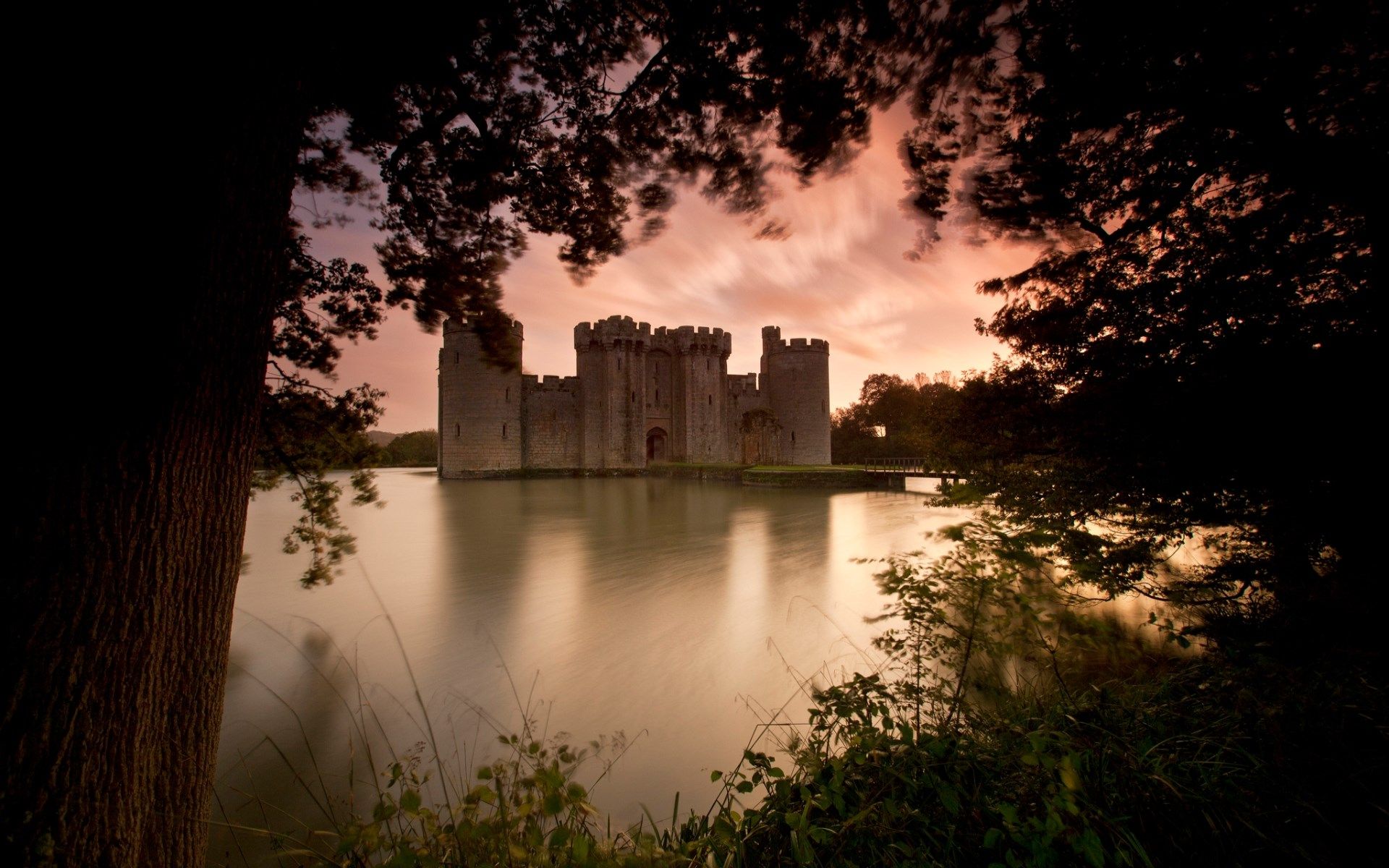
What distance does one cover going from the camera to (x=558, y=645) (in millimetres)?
3664

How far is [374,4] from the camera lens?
2209 millimetres

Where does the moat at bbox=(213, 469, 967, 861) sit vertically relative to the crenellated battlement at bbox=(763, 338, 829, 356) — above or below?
below

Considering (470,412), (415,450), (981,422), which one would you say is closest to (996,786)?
(981,422)

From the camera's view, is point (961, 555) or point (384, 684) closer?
point (961, 555)

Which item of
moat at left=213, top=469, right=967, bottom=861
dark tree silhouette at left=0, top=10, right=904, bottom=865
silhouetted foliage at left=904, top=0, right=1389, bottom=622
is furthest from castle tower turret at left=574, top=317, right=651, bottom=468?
dark tree silhouette at left=0, top=10, right=904, bottom=865

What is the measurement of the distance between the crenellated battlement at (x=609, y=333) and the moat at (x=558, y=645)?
2011 centimetres

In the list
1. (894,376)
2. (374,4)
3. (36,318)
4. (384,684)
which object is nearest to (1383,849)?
(36,318)

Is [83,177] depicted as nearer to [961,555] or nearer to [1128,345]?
[961,555]

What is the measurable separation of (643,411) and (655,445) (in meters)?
3.19

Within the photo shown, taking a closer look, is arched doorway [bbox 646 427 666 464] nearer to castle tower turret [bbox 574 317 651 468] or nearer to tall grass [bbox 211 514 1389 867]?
castle tower turret [bbox 574 317 651 468]

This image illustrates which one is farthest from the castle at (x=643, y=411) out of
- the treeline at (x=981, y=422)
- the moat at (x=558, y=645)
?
the treeline at (x=981, y=422)

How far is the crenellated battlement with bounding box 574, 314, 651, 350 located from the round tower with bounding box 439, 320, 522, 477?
13.8 feet

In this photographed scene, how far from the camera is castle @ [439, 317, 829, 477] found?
83.1 ft

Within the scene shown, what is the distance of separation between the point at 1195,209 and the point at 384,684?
18.4 feet
